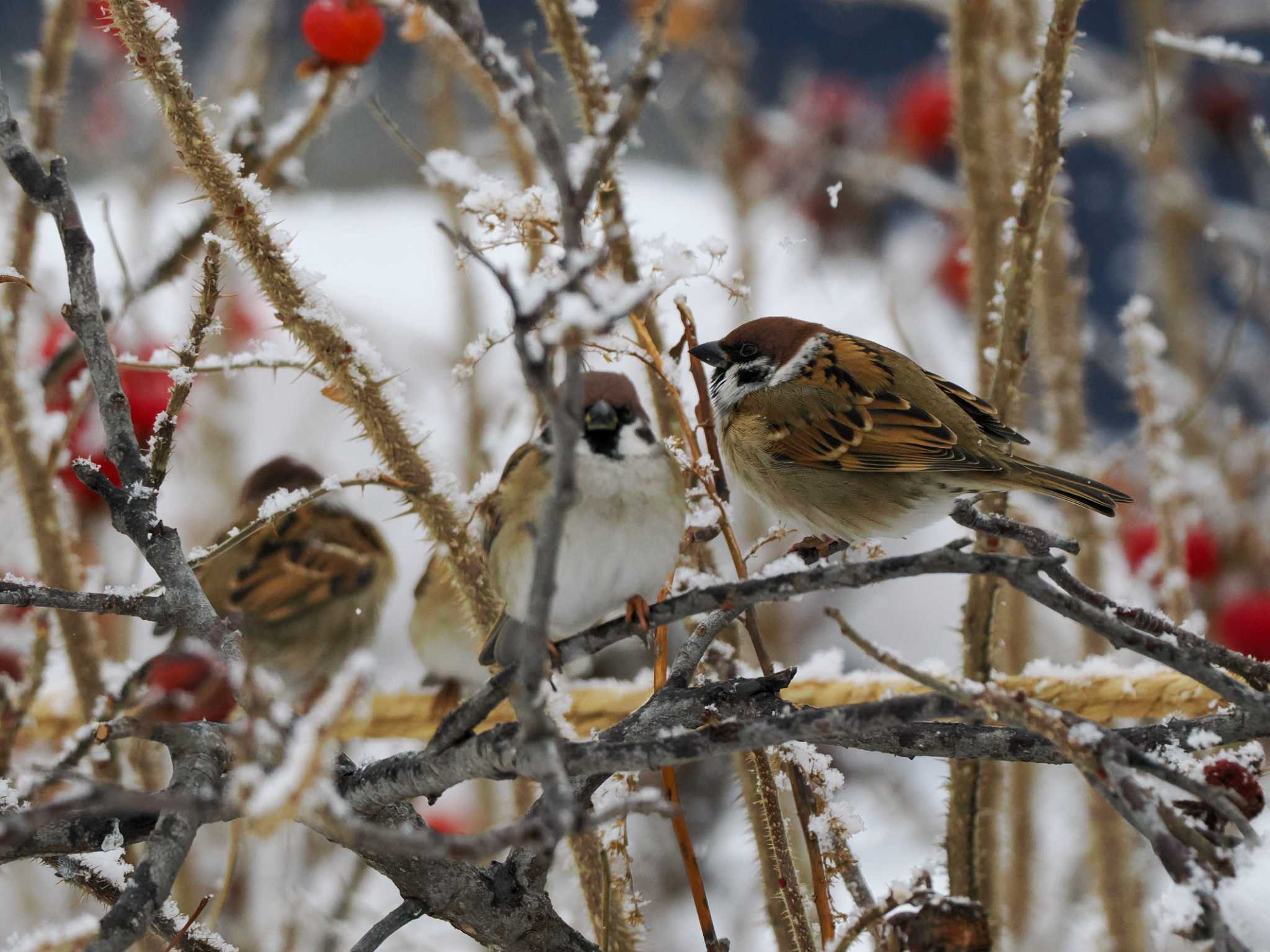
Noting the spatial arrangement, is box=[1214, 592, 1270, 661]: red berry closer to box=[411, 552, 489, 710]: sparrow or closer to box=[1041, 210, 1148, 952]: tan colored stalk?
box=[1041, 210, 1148, 952]: tan colored stalk

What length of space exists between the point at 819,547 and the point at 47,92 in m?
1.14

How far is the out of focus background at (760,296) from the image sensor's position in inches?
70.3

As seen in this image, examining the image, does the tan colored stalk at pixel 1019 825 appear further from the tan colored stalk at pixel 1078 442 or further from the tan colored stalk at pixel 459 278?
the tan colored stalk at pixel 459 278

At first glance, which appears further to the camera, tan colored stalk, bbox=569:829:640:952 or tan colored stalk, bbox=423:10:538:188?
tan colored stalk, bbox=423:10:538:188

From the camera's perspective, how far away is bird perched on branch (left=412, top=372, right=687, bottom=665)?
4.09ft

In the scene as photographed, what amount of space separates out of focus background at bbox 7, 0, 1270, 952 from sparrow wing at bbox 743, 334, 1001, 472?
82 millimetres

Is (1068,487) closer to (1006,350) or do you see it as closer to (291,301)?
(1006,350)

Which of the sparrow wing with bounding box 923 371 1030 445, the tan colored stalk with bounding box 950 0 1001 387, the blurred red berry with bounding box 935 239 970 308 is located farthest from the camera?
the blurred red berry with bounding box 935 239 970 308

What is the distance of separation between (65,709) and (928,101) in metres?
2.56

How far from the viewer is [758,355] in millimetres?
1730

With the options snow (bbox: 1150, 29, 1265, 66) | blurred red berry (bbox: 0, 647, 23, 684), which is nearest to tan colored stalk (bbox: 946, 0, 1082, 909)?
snow (bbox: 1150, 29, 1265, 66)

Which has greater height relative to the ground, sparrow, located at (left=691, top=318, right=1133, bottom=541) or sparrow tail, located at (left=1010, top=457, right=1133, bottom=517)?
sparrow, located at (left=691, top=318, right=1133, bottom=541)

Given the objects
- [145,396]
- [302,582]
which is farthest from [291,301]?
[302,582]

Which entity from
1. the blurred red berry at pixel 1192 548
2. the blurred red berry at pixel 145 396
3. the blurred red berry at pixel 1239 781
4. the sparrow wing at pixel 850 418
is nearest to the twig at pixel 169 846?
the blurred red berry at pixel 1239 781
